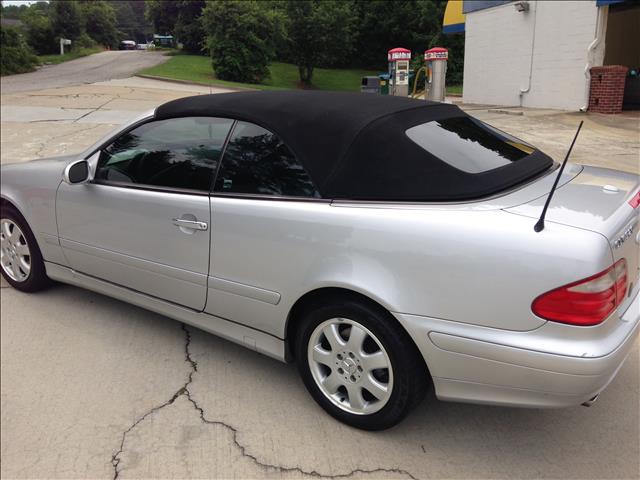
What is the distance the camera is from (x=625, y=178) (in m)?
2.77

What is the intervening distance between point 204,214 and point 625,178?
2.21 metres

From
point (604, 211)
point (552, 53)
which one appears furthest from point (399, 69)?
point (604, 211)

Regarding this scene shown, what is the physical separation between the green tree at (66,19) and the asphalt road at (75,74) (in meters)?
9.36

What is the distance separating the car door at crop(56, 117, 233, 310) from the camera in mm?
2879

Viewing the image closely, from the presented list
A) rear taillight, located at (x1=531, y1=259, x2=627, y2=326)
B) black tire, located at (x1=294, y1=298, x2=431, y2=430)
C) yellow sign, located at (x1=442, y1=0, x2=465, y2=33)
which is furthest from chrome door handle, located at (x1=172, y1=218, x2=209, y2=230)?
yellow sign, located at (x1=442, y1=0, x2=465, y2=33)

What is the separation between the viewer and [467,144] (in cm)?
267

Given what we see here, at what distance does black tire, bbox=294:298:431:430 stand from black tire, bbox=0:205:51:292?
8.08 feet

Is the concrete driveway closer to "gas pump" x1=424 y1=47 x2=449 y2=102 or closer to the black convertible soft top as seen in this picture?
the black convertible soft top

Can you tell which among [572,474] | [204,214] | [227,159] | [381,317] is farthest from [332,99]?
[572,474]

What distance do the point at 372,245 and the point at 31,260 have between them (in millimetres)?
2891

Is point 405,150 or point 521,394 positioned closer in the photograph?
point 521,394

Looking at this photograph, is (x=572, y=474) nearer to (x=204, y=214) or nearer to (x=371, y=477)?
(x=371, y=477)

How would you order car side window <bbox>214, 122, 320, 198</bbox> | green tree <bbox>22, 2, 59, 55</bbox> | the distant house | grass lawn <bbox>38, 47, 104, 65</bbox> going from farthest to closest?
green tree <bbox>22, 2, 59, 55</bbox>, grass lawn <bbox>38, 47, 104, 65</bbox>, the distant house, car side window <bbox>214, 122, 320, 198</bbox>

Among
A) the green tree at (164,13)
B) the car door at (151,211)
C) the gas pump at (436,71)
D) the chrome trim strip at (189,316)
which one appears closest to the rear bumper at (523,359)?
the chrome trim strip at (189,316)
